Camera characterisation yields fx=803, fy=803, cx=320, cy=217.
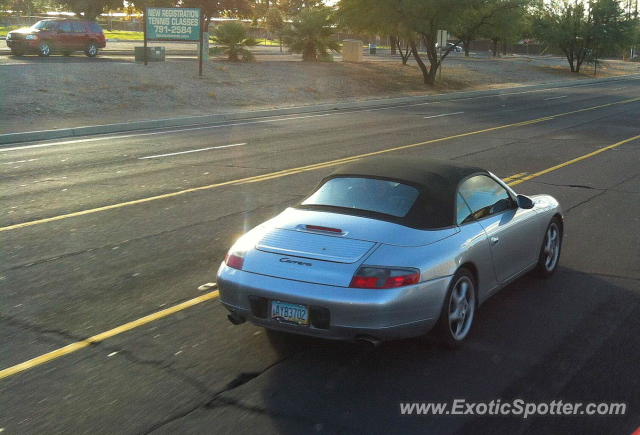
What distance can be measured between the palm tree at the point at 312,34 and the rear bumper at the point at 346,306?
4327 cm

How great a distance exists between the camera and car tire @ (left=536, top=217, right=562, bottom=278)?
7914 mm

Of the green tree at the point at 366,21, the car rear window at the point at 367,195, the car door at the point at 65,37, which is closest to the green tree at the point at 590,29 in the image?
the green tree at the point at 366,21

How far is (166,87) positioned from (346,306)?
28.9 meters

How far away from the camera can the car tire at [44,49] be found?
39.8 metres

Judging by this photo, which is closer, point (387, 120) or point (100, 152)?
point (100, 152)

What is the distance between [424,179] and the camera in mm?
6613

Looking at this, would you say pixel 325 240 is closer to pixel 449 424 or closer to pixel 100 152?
pixel 449 424

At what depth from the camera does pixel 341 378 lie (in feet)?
18.2

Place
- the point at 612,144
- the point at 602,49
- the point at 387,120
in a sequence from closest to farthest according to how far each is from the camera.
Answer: the point at 612,144, the point at 387,120, the point at 602,49

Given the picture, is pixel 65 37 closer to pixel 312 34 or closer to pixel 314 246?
pixel 312 34

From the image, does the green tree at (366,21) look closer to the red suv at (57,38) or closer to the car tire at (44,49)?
the red suv at (57,38)

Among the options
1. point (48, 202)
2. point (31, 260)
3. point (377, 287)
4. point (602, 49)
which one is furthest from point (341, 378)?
point (602, 49)

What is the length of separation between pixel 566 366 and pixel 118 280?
4.26m

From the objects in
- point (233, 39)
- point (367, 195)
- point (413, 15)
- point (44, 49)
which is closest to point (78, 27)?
point (44, 49)
